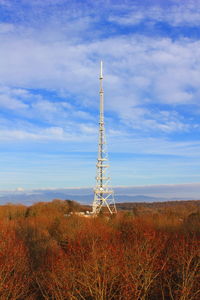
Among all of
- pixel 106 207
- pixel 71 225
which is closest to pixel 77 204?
pixel 106 207

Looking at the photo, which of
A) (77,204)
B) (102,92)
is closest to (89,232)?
(102,92)

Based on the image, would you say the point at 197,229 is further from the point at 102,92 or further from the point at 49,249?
the point at 102,92

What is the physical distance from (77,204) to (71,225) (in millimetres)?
31139

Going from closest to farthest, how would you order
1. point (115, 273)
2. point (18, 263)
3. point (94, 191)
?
1. point (115, 273)
2. point (18, 263)
3. point (94, 191)

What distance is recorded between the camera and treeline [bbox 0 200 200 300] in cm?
1411

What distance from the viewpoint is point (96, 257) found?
1574cm

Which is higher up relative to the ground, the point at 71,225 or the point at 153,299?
the point at 71,225

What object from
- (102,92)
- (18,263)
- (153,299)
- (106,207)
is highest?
(102,92)

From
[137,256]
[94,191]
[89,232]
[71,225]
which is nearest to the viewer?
[137,256]

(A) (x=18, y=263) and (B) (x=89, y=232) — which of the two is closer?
(A) (x=18, y=263)

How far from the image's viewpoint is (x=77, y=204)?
70.1m

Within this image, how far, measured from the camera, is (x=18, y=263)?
20.5 meters

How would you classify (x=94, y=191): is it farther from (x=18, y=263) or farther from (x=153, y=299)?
(x=153, y=299)

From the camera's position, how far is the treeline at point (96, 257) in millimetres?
14109
